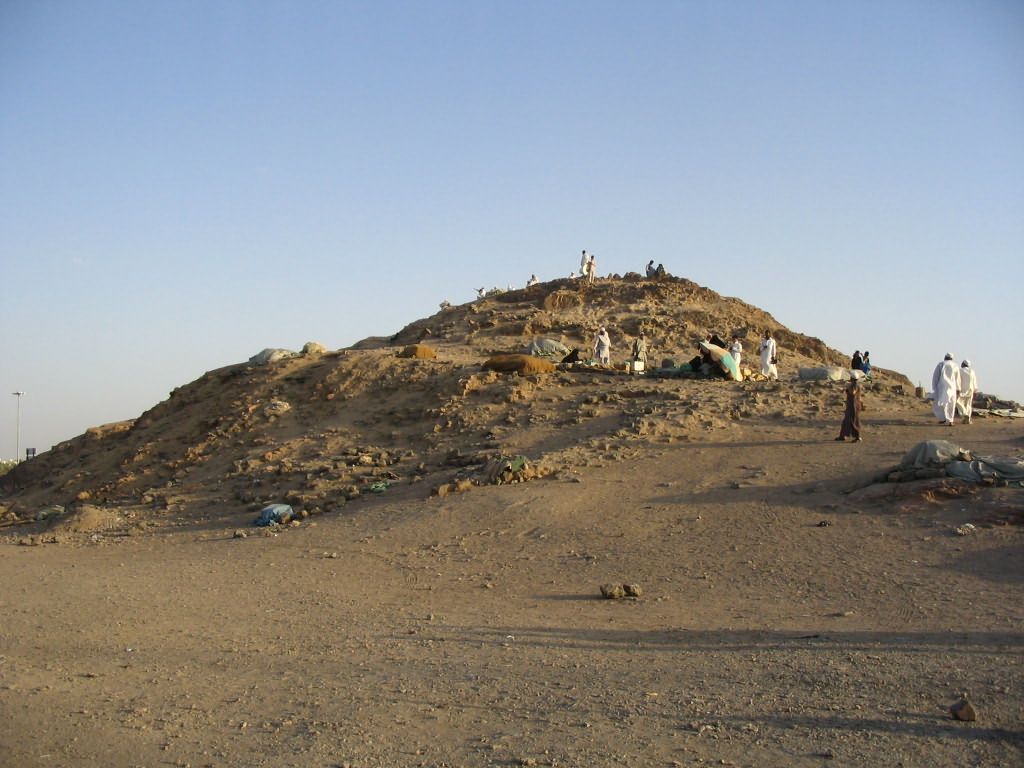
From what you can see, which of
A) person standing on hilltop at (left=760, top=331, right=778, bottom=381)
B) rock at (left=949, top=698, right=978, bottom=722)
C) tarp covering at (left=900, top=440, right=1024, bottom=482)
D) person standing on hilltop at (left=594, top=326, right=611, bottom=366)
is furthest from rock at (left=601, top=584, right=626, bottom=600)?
person standing on hilltop at (left=760, top=331, right=778, bottom=381)

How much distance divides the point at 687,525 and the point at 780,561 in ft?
5.75

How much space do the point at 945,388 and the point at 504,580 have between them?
830cm

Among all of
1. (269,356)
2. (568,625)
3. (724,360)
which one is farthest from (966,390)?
(269,356)

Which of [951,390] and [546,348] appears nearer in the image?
[951,390]

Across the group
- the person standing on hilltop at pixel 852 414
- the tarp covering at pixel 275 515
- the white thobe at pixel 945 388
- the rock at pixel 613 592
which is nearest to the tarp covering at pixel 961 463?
the person standing on hilltop at pixel 852 414

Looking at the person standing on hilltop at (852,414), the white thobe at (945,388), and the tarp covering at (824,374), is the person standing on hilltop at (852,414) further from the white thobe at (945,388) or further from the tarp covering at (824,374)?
the tarp covering at (824,374)

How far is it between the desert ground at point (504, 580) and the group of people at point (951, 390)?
1.58 ft

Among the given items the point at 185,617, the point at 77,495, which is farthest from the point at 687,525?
the point at 77,495

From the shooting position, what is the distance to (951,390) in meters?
15.7

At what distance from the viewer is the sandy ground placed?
21.4ft

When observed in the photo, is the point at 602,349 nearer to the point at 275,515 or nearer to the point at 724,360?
the point at 724,360

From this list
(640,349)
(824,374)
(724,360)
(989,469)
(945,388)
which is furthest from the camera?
(640,349)

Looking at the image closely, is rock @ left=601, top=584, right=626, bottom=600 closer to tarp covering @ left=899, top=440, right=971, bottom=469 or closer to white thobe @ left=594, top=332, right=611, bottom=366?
tarp covering @ left=899, top=440, right=971, bottom=469

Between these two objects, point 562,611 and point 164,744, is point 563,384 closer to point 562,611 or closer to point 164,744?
point 562,611
